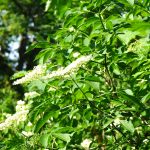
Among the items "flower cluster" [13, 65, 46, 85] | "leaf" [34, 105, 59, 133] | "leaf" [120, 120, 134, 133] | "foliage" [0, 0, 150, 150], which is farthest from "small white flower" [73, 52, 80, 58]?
"leaf" [120, 120, 134, 133]

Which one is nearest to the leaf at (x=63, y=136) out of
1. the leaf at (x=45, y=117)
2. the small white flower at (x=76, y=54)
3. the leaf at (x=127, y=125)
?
the leaf at (x=45, y=117)

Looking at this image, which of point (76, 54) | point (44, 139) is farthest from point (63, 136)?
point (76, 54)

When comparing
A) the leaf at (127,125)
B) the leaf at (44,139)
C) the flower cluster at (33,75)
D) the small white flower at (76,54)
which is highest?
the small white flower at (76,54)

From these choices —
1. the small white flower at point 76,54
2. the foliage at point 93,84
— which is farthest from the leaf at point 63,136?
the small white flower at point 76,54


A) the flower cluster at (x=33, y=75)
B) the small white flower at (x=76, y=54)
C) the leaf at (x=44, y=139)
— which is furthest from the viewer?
the small white flower at (x=76, y=54)

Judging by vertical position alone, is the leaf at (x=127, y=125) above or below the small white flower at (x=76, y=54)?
below

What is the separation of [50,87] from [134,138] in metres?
0.79

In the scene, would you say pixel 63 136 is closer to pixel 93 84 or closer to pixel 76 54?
pixel 93 84

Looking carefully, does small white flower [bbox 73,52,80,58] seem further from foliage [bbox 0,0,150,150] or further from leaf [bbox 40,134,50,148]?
leaf [bbox 40,134,50,148]

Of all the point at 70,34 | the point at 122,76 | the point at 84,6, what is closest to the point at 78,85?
the point at 70,34

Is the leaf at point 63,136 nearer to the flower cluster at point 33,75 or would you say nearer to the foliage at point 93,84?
the foliage at point 93,84

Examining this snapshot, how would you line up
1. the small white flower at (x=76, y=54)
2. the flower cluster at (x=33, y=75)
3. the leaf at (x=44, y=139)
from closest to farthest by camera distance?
the leaf at (x=44, y=139), the flower cluster at (x=33, y=75), the small white flower at (x=76, y=54)

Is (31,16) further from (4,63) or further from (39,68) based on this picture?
(39,68)

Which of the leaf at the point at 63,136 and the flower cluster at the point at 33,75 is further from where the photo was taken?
the flower cluster at the point at 33,75
